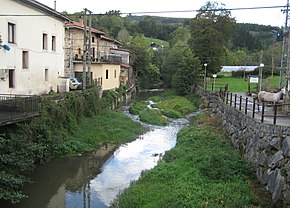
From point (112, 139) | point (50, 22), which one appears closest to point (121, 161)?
point (112, 139)

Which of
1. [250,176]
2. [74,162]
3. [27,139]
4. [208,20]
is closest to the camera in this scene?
[250,176]

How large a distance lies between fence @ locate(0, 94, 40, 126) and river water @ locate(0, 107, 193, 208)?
291 centimetres

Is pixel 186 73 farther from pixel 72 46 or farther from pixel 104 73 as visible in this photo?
pixel 72 46

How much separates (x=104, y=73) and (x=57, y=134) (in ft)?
68.3

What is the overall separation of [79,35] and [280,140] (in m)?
33.4

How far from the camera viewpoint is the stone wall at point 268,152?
9.95 m

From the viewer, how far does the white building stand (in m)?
20.5

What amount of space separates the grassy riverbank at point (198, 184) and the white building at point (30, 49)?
11.5 meters

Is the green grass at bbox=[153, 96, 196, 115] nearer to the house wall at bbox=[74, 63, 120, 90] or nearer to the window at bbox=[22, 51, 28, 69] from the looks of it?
the house wall at bbox=[74, 63, 120, 90]

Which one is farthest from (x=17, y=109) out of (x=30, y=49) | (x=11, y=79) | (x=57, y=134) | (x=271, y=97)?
(x=271, y=97)

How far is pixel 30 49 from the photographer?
76.8 ft

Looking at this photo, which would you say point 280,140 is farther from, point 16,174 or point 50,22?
point 50,22

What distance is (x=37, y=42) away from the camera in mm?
24375

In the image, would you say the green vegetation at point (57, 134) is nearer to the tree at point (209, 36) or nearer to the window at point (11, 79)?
the window at point (11, 79)
